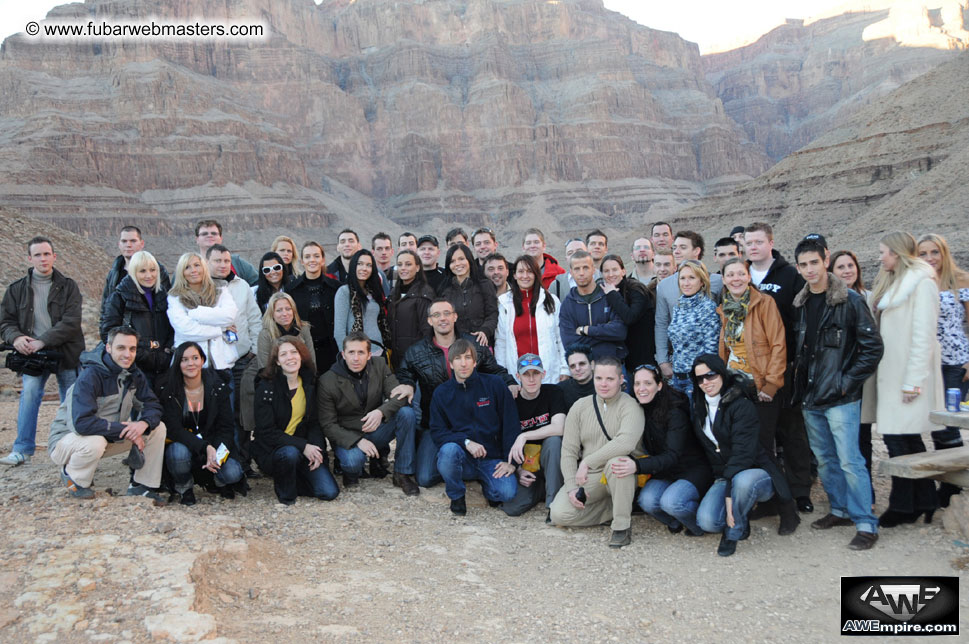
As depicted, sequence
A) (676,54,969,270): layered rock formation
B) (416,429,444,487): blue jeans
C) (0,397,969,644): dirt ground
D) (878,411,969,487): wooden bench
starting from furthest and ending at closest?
(676,54,969,270): layered rock formation → (416,429,444,487): blue jeans → (878,411,969,487): wooden bench → (0,397,969,644): dirt ground

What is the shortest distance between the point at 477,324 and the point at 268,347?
2.20 metres

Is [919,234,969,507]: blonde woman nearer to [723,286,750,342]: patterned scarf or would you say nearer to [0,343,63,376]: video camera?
[723,286,750,342]: patterned scarf

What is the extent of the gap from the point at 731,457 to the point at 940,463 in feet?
5.30

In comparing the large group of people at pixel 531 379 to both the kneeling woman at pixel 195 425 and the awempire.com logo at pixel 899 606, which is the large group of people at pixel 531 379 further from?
the awempire.com logo at pixel 899 606

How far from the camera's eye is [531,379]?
25.4 feet

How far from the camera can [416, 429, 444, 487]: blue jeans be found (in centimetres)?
807

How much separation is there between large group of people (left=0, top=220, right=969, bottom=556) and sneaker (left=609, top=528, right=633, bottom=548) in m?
0.03

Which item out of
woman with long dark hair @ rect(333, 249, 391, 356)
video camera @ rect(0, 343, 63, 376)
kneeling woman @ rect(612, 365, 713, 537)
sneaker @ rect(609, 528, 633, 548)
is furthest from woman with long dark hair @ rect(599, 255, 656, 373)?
video camera @ rect(0, 343, 63, 376)

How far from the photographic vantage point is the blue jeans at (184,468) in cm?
736

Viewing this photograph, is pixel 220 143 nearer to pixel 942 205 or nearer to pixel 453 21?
pixel 453 21

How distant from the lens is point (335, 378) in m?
7.91

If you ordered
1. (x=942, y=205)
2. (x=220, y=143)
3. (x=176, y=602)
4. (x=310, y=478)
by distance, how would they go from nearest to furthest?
1. (x=176, y=602)
2. (x=310, y=478)
3. (x=942, y=205)
4. (x=220, y=143)

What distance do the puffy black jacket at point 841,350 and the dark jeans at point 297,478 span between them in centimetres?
450

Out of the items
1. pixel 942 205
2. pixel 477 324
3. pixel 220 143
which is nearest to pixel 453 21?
pixel 220 143
